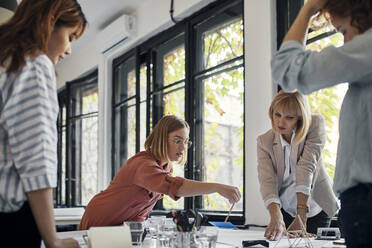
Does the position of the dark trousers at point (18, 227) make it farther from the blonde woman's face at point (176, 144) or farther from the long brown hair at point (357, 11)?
the blonde woman's face at point (176, 144)

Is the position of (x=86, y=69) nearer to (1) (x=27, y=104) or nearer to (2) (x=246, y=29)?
(2) (x=246, y=29)

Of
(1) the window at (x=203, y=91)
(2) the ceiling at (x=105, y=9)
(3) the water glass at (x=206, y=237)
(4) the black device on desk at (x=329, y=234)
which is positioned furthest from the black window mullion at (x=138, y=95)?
(3) the water glass at (x=206, y=237)

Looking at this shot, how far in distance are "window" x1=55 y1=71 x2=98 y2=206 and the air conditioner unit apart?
41.0 inches

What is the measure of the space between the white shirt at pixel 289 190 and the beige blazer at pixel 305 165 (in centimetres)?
2

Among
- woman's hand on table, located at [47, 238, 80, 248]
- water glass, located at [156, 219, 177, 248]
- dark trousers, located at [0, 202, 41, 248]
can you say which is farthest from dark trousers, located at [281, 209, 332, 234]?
dark trousers, located at [0, 202, 41, 248]

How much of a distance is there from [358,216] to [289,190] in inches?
54.0

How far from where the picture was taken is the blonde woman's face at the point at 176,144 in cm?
232

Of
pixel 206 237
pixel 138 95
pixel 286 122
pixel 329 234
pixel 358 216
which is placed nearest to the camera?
pixel 358 216

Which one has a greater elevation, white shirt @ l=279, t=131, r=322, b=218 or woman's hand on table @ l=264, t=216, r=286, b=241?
white shirt @ l=279, t=131, r=322, b=218

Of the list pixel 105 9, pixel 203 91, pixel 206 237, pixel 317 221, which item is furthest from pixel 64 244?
pixel 105 9

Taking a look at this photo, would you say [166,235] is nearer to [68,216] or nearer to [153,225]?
[153,225]

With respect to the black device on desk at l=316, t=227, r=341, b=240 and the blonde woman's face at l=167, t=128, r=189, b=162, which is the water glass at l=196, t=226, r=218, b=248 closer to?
the black device on desk at l=316, t=227, r=341, b=240

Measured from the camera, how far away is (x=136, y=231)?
57.4 inches

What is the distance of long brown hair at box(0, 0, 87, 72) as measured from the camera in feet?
3.28
